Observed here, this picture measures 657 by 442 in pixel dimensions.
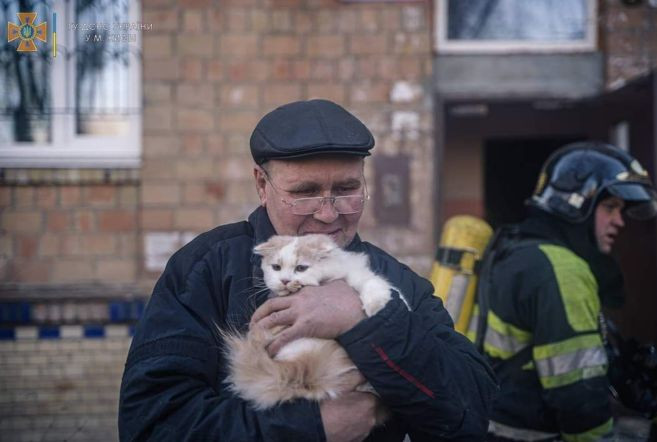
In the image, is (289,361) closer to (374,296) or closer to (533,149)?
(374,296)

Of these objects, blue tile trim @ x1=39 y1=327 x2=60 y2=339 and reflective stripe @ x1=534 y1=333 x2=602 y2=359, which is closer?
reflective stripe @ x1=534 y1=333 x2=602 y2=359

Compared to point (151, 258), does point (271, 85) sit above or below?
above

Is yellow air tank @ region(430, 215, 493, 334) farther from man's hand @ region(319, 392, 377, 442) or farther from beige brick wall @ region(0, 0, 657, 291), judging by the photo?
beige brick wall @ region(0, 0, 657, 291)

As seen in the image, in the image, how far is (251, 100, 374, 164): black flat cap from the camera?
2.06 meters

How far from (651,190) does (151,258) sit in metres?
4.24

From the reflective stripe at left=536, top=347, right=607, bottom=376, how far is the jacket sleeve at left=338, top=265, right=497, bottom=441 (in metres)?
1.03

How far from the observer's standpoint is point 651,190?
3.53 m

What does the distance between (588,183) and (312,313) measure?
6.78 feet

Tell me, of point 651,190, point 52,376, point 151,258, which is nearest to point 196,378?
point 651,190

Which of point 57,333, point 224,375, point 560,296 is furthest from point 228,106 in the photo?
point 224,375

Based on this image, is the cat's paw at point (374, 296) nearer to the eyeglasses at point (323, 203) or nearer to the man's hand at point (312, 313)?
the man's hand at point (312, 313)

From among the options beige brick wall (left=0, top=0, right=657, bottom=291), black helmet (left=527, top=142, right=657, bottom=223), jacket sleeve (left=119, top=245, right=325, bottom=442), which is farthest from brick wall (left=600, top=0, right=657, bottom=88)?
jacket sleeve (left=119, top=245, right=325, bottom=442)

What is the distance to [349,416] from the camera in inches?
73.4

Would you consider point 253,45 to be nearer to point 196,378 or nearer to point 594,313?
point 594,313
